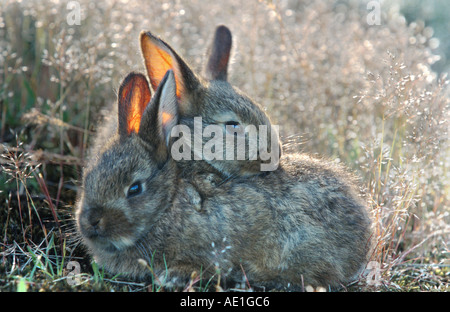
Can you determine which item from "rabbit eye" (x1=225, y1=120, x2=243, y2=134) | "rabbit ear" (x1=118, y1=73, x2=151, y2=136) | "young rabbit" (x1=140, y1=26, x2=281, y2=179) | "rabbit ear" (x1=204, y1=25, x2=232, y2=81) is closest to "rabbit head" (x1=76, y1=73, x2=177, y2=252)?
"rabbit ear" (x1=118, y1=73, x2=151, y2=136)

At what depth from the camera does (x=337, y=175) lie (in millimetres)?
4324

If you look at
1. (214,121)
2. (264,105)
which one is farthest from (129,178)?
(264,105)

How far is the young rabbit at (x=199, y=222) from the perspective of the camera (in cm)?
383

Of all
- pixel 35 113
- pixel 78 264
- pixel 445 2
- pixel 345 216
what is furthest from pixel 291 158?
pixel 445 2

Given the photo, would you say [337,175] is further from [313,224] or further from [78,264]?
[78,264]

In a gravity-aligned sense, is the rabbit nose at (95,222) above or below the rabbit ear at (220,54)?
below

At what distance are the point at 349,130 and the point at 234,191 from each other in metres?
2.64

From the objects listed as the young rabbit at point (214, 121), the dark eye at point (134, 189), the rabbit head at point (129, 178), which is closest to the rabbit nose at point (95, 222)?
the rabbit head at point (129, 178)

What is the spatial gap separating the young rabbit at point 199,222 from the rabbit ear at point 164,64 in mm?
353

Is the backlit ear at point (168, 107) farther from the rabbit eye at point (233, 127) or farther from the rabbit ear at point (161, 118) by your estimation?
A: the rabbit eye at point (233, 127)

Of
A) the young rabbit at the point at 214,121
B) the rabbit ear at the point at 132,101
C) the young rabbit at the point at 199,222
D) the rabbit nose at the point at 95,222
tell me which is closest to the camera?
the rabbit nose at the point at 95,222

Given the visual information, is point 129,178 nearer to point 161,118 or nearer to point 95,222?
point 95,222

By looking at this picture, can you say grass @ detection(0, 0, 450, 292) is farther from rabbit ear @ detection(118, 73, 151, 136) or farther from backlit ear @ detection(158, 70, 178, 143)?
backlit ear @ detection(158, 70, 178, 143)
